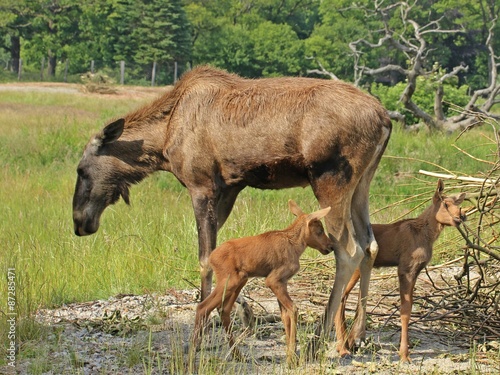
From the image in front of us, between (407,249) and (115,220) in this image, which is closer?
(407,249)

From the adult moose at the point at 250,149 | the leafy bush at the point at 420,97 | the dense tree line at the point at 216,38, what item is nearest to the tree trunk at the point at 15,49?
the dense tree line at the point at 216,38

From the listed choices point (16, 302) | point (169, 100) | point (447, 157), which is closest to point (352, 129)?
point (169, 100)

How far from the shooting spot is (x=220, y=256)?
6059 millimetres

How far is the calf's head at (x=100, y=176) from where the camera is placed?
25.5ft

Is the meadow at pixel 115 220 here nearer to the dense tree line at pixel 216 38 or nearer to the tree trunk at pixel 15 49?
the dense tree line at pixel 216 38

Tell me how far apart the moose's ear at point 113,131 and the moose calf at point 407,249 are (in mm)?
2545

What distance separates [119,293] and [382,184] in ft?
28.0

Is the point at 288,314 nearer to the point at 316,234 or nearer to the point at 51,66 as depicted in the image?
the point at 316,234

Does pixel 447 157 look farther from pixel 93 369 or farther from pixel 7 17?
pixel 7 17

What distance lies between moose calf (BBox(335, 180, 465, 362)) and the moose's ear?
255 cm

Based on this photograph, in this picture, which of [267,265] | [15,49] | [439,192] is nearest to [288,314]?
[267,265]

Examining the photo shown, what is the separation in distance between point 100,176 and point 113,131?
0.47 meters

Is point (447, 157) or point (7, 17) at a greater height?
point (7, 17)

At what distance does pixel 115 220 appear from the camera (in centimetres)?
1159
